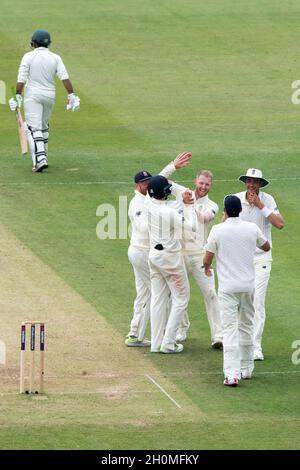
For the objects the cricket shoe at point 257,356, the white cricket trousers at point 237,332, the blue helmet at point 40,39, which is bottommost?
the cricket shoe at point 257,356

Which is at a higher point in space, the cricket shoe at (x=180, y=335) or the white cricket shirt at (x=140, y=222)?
the white cricket shirt at (x=140, y=222)

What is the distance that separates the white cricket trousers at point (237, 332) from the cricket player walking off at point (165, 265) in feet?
3.34

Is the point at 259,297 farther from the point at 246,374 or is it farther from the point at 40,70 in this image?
the point at 40,70

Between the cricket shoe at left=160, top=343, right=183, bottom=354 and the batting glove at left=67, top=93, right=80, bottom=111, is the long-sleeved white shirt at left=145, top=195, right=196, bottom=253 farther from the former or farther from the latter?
the batting glove at left=67, top=93, right=80, bottom=111

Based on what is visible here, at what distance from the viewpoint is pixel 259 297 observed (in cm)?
1759

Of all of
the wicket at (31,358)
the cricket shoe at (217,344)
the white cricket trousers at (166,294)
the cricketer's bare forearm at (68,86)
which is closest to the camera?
the wicket at (31,358)

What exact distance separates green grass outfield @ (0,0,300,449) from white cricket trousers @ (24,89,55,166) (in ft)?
1.38

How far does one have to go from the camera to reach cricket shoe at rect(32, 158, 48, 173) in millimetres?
25891

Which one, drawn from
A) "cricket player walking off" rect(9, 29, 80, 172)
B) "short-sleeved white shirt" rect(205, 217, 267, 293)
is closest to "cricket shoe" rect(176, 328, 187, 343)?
"short-sleeved white shirt" rect(205, 217, 267, 293)

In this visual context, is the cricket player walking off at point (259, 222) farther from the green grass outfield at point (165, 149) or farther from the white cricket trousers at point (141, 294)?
the white cricket trousers at point (141, 294)

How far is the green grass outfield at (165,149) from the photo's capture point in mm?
15234

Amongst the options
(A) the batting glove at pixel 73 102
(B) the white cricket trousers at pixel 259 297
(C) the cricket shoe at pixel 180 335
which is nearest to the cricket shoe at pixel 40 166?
(A) the batting glove at pixel 73 102

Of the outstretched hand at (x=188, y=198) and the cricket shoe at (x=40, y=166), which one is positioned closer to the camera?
the outstretched hand at (x=188, y=198)
